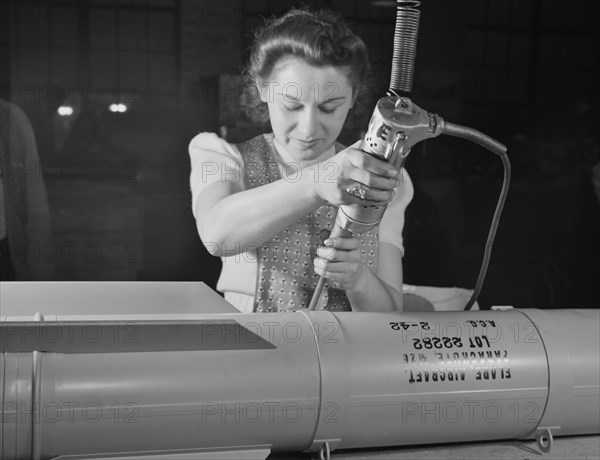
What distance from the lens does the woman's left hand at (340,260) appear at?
1.11 m

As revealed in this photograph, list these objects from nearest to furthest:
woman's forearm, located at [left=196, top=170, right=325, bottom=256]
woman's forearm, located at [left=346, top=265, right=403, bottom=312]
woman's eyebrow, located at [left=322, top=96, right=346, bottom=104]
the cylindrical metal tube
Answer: the cylindrical metal tube → woman's forearm, located at [left=196, top=170, right=325, bottom=256] → woman's forearm, located at [left=346, top=265, right=403, bottom=312] → woman's eyebrow, located at [left=322, top=96, right=346, bottom=104]

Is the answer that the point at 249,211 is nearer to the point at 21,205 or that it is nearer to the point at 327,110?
the point at 327,110

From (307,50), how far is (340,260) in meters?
0.41

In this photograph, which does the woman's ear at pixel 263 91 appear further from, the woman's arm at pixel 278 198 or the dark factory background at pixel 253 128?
the woman's arm at pixel 278 198

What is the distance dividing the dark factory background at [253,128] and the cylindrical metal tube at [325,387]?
37cm

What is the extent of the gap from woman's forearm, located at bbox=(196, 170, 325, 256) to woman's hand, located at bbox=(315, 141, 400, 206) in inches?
2.7

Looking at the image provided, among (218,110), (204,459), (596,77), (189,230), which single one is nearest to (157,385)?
(204,459)

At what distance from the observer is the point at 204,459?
3.24 ft

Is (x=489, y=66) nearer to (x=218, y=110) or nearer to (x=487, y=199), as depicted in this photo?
(x=487, y=199)

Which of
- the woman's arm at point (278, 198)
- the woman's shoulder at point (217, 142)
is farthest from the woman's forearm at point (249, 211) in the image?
the woman's shoulder at point (217, 142)

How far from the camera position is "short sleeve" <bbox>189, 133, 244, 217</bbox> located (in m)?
1.29

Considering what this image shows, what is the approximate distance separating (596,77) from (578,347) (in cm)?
73

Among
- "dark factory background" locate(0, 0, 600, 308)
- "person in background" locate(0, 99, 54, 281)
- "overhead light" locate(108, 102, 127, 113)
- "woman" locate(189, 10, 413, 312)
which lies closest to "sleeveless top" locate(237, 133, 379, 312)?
"woman" locate(189, 10, 413, 312)

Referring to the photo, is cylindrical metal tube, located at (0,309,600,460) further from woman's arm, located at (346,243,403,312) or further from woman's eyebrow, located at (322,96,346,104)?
woman's eyebrow, located at (322,96,346,104)
